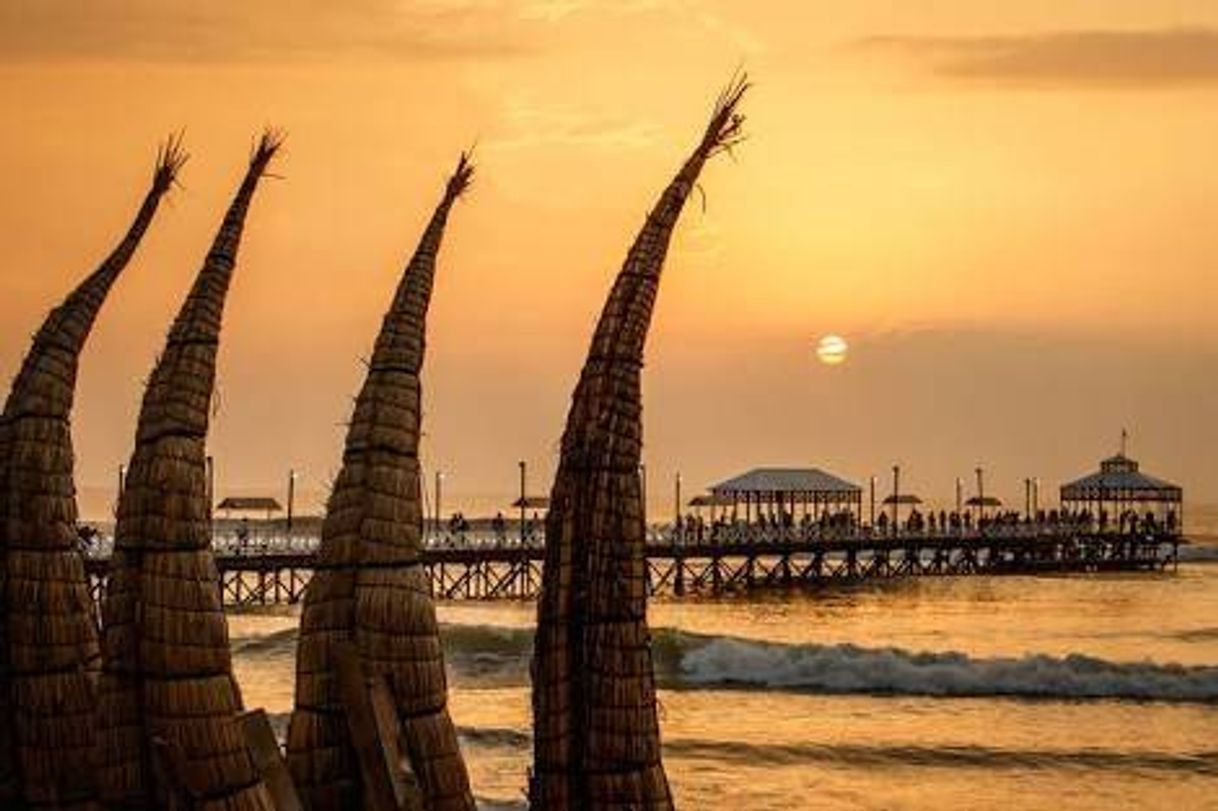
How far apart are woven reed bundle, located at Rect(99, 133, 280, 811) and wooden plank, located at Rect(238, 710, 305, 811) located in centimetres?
5

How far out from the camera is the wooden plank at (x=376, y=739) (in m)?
9.88

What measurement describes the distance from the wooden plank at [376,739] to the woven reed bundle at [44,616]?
180cm

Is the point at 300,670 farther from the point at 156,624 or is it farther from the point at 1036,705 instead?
the point at 1036,705

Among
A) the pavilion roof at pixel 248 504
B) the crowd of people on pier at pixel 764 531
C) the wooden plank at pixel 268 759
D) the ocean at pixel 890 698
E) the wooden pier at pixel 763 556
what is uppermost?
the pavilion roof at pixel 248 504

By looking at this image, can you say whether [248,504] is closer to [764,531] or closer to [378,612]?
[764,531]

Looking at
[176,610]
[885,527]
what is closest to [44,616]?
[176,610]

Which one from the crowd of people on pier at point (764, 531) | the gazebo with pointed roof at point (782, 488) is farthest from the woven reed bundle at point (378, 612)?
the gazebo with pointed roof at point (782, 488)

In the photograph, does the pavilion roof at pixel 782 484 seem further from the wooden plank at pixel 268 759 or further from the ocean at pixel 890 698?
the wooden plank at pixel 268 759

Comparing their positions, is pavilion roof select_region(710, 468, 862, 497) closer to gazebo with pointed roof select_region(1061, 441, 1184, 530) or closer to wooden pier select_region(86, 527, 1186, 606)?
wooden pier select_region(86, 527, 1186, 606)

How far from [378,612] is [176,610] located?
1135mm

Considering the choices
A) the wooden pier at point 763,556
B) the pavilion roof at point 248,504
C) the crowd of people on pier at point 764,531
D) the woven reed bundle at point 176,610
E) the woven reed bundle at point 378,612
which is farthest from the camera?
the pavilion roof at point 248,504

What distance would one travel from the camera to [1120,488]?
91688mm

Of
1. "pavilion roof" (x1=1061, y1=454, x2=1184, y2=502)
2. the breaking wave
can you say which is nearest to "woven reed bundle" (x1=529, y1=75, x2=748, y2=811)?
the breaking wave

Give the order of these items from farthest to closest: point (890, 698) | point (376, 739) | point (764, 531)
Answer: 1. point (764, 531)
2. point (890, 698)
3. point (376, 739)
